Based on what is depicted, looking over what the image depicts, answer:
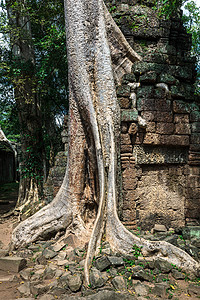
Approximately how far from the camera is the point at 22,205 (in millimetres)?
6023

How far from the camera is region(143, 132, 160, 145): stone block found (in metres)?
3.88

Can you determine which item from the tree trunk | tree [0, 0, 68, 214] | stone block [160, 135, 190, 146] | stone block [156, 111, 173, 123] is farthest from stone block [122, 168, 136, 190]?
the tree trunk

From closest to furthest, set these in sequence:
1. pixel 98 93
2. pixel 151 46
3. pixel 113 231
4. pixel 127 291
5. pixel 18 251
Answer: pixel 127 291, pixel 113 231, pixel 18 251, pixel 98 93, pixel 151 46

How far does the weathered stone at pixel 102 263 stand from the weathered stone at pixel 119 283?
0.67 feet

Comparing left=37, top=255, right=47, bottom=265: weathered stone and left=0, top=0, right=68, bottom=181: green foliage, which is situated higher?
left=0, top=0, right=68, bottom=181: green foliage

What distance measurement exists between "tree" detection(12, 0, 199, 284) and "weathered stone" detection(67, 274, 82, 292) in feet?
2.79

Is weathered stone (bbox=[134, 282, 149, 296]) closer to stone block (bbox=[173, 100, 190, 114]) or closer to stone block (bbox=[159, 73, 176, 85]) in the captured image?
stone block (bbox=[173, 100, 190, 114])

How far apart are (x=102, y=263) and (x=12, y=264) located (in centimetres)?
110

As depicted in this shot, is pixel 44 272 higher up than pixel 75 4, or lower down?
lower down

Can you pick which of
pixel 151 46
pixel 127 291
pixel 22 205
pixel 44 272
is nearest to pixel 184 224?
pixel 127 291

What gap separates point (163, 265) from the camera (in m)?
2.55

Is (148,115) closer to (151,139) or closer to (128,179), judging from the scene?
(151,139)

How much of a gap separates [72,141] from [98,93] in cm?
84

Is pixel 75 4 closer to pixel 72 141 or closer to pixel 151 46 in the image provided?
pixel 151 46
